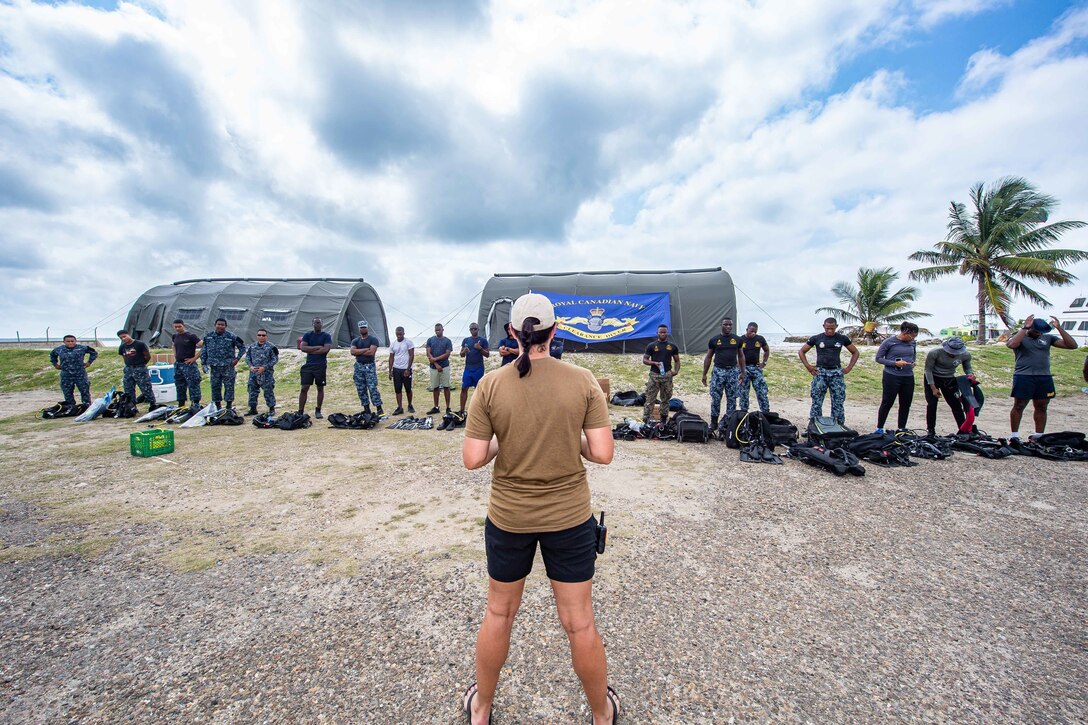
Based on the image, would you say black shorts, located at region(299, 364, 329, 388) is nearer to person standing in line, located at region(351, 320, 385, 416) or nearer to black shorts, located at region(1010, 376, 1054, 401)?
person standing in line, located at region(351, 320, 385, 416)

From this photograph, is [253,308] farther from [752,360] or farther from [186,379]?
[752,360]

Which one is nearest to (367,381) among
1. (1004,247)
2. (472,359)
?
(472,359)

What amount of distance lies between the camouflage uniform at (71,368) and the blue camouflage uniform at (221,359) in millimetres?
3036

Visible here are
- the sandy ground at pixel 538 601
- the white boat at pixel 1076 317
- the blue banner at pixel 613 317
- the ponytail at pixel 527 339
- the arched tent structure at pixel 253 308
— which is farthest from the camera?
the white boat at pixel 1076 317

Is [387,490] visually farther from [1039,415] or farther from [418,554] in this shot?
[1039,415]

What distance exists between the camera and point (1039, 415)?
23.6 ft

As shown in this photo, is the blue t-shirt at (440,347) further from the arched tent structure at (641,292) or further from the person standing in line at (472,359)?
the arched tent structure at (641,292)

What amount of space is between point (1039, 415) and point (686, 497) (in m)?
6.78

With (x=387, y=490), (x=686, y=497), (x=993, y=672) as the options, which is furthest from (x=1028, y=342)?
(x=387, y=490)

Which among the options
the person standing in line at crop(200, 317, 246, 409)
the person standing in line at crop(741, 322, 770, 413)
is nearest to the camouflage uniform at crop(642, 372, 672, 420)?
the person standing in line at crop(741, 322, 770, 413)

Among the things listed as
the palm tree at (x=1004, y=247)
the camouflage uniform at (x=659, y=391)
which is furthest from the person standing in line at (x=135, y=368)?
the palm tree at (x=1004, y=247)

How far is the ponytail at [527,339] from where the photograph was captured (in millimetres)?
1813

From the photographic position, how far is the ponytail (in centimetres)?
181

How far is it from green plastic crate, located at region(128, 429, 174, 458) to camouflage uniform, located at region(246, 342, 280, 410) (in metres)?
2.95
